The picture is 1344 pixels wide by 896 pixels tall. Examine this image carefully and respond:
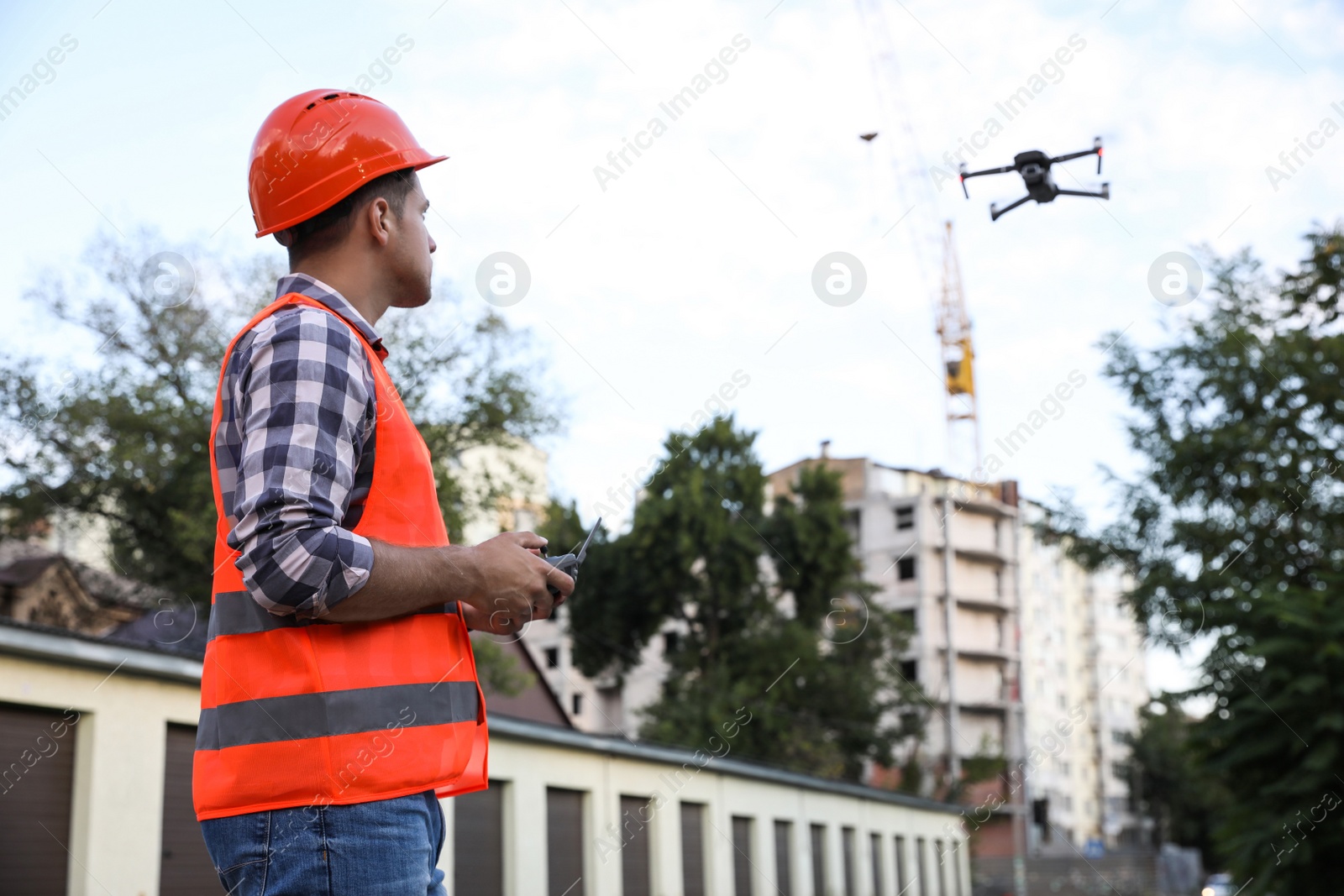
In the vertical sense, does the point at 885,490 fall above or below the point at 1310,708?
above

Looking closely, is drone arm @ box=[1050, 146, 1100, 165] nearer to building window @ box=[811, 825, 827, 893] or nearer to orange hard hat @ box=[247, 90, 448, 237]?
orange hard hat @ box=[247, 90, 448, 237]

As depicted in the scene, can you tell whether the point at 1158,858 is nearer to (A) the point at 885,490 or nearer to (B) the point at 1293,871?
(A) the point at 885,490

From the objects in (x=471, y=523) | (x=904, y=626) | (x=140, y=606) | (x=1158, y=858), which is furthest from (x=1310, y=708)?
(x=1158, y=858)

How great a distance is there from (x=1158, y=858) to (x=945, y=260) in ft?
159

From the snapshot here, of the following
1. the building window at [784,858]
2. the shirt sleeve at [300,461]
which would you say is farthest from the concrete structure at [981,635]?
the shirt sleeve at [300,461]

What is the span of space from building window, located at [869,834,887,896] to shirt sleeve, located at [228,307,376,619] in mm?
35414

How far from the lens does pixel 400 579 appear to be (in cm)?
192

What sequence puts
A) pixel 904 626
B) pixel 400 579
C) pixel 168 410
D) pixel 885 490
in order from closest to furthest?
pixel 400 579, pixel 168 410, pixel 904 626, pixel 885 490

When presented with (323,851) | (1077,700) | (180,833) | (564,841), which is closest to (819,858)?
(564,841)

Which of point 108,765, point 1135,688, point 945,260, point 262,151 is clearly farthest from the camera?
point 1135,688

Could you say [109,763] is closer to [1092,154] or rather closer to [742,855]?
[1092,154]

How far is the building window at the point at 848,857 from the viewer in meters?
33.2

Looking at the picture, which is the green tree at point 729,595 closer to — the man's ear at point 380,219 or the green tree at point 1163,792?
the green tree at point 1163,792

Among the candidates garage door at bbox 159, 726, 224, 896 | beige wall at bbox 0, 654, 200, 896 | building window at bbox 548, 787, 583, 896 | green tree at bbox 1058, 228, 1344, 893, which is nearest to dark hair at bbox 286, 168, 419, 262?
beige wall at bbox 0, 654, 200, 896
